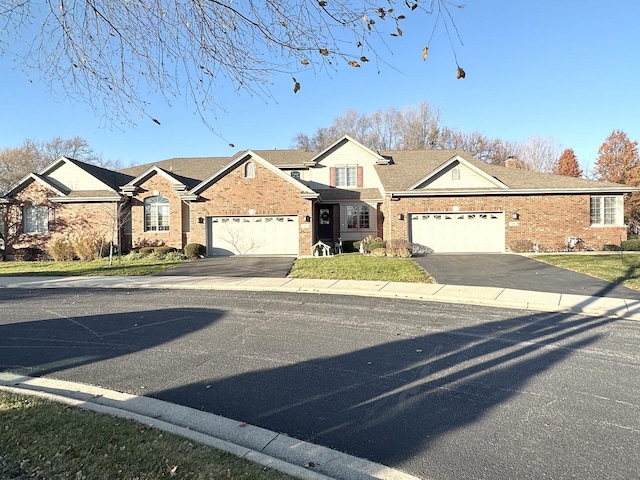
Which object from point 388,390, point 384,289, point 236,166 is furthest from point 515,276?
point 236,166

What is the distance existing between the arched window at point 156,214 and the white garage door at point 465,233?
1502cm

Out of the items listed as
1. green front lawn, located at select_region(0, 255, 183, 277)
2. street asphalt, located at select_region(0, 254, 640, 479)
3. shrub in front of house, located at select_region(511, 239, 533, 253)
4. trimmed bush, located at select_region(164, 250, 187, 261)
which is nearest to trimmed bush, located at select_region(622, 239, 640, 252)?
shrub in front of house, located at select_region(511, 239, 533, 253)

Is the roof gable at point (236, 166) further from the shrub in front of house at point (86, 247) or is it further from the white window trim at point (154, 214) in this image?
the shrub in front of house at point (86, 247)

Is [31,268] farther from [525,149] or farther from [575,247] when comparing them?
[525,149]

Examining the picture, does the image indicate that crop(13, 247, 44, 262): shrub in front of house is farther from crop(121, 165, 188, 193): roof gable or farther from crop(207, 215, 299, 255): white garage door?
crop(207, 215, 299, 255): white garage door

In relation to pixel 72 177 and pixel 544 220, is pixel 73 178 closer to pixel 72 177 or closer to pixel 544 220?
pixel 72 177

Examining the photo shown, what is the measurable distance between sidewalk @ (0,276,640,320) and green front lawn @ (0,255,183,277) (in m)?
1.38

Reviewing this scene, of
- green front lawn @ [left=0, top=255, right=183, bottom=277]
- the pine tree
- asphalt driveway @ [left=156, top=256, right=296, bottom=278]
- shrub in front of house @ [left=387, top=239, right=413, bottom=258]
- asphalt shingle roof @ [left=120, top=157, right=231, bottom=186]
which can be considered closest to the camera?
asphalt driveway @ [left=156, top=256, right=296, bottom=278]

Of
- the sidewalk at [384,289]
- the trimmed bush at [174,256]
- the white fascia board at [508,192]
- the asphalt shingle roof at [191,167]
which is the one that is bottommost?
the sidewalk at [384,289]

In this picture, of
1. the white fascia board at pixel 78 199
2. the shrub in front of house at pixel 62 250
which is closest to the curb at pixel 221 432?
the shrub in front of house at pixel 62 250

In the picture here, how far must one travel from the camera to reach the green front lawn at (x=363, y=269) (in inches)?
569

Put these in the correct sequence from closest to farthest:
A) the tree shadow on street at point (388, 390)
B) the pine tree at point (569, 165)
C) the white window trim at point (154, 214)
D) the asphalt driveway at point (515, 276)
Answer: the tree shadow on street at point (388, 390)
the asphalt driveway at point (515, 276)
the white window trim at point (154, 214)
the pine tree at point (569, 165)

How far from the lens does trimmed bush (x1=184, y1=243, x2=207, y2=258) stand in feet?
71.7

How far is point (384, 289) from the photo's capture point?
12.3 m
